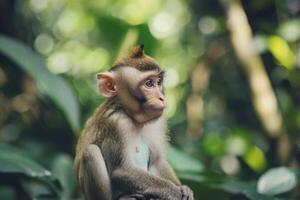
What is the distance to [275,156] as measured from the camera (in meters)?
5.38

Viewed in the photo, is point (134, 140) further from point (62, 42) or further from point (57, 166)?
point (62, 42)

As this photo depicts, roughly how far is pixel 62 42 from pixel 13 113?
2549 millimetres

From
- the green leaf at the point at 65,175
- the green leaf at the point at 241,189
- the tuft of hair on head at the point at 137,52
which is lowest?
the green leaf at the point at 241,189

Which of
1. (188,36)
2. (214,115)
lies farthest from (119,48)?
(188,36)

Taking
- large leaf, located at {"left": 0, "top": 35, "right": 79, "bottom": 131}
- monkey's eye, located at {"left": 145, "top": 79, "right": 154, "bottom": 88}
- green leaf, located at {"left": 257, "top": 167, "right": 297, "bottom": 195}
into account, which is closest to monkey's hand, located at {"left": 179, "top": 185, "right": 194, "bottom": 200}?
Result: monkey's eye, located at {"left": 145, "top": 79, "right": 154, "bottom": 88}

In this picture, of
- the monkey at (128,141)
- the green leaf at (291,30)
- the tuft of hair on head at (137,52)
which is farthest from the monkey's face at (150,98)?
the green leaf at (291,30)

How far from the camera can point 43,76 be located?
4652 mm

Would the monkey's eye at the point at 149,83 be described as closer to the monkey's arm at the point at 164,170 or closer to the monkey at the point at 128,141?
the monkey at the point at 128,141

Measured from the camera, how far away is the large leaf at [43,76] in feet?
15.2

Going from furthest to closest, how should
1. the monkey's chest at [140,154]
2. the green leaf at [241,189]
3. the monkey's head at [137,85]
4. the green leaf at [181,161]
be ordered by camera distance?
the green leaf at [181,161]
the green leaf at [241,189]
the monkey's chest at [140,154]
the monkey's head at [137,85]

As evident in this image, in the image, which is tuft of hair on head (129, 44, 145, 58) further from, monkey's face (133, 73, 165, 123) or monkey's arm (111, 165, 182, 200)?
monkey's arm (111, 165, 182, 200)

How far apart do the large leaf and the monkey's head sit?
1.46 m

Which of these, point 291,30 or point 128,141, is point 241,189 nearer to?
point 128,141

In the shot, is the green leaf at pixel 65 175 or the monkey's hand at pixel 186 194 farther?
the green leaf at pixel 65 175
